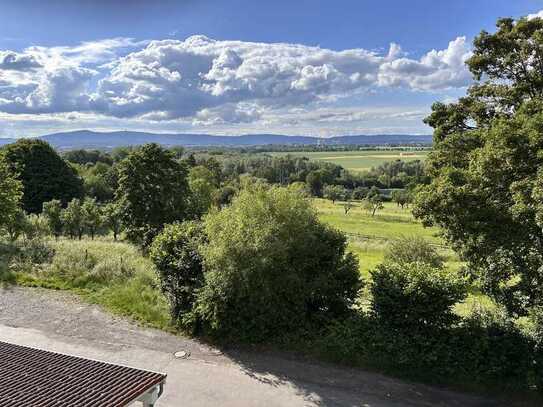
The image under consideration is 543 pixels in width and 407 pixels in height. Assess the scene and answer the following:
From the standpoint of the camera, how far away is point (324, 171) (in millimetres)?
112688

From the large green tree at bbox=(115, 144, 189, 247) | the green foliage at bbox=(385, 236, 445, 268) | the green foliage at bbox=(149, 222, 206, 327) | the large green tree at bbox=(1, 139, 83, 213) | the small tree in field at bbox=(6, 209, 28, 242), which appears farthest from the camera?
the large green tree at bbox=(1, 139, 83, 213)

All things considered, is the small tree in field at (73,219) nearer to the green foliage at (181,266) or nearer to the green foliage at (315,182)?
the green foliage at (181,266)

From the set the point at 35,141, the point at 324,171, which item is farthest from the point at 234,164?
the point at 35,141

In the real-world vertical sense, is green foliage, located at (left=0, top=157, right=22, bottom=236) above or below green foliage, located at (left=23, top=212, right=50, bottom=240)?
above

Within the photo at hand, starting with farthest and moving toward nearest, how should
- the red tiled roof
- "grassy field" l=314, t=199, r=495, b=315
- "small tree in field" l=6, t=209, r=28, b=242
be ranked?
"grassy field" l=314, t=199, r=495, b=315 < "small tree in field" l=6, t=209, r=28, b=242 < the red tiled roof

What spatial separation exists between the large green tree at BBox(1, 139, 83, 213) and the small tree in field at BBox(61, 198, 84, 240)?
13.2 meters

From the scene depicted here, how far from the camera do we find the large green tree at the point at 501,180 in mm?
9406

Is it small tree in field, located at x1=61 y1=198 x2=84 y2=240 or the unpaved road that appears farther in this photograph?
small tree in field, located at x1=61 y1=198 x2=84 y2=240

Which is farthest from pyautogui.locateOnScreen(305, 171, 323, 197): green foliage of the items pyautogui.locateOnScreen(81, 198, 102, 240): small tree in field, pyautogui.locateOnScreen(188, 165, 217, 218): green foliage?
pyautogui.locateOnScreen(81, 198, 102, 240): small tree in field

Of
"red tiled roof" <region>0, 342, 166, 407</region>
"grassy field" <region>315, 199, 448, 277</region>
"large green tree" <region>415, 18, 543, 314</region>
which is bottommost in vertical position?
"grassy field" <region>315, 199, 448, 277</region>

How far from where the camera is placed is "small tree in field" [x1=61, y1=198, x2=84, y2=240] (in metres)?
32.0

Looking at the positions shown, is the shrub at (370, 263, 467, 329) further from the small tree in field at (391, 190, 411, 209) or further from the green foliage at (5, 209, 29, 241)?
the small tree in field at (391, 190, 411, 209)

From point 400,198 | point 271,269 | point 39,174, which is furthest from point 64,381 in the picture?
point 400,198

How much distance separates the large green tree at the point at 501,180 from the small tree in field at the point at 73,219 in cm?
2765
